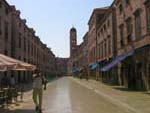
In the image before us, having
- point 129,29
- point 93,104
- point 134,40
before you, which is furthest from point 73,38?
point 93,104

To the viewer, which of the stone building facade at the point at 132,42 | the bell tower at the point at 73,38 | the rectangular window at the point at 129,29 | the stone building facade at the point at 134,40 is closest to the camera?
the stone building facade at the point at 134,40

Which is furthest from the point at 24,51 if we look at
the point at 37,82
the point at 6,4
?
the point at 37,82

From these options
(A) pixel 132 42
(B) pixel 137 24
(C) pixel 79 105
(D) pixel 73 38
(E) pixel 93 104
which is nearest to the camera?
(C) pixel 79 105

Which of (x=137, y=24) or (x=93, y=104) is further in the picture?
(x=137, y=24)

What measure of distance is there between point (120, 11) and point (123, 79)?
7.28m

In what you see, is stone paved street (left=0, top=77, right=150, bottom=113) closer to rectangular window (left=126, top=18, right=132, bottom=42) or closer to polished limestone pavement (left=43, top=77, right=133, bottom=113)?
polished limestone pavement (left=43, top=77, right=133, bottom=113)

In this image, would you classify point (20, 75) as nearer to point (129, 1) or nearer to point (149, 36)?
point (129, 1)

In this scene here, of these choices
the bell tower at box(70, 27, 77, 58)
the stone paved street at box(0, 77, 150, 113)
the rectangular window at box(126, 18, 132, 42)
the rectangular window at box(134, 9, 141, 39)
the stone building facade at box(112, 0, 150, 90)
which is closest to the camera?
the stone paved street at box(0, 77, 150, 113)

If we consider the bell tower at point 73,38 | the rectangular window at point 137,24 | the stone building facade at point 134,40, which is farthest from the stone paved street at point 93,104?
the bell tower at point 73,38

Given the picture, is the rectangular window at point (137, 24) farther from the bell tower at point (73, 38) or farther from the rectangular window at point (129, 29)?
the bell tower at point (73, 38)

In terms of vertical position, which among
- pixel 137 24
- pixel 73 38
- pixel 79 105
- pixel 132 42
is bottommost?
pixel 79 105

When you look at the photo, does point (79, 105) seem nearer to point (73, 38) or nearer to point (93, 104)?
point (93, 104)

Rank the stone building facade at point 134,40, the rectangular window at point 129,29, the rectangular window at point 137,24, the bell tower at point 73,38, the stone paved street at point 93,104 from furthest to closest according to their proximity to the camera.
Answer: the bell tower at point 73,38 → the rectangular window at point 129,29 → the rectangular window at point 137,24 → the stone building facade at point 134,40 → the stone paved street at point 93,104

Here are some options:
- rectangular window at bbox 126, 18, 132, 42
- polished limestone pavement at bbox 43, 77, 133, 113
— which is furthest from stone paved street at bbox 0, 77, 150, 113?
rectangular window at bbox 126, 18, 132, 42
